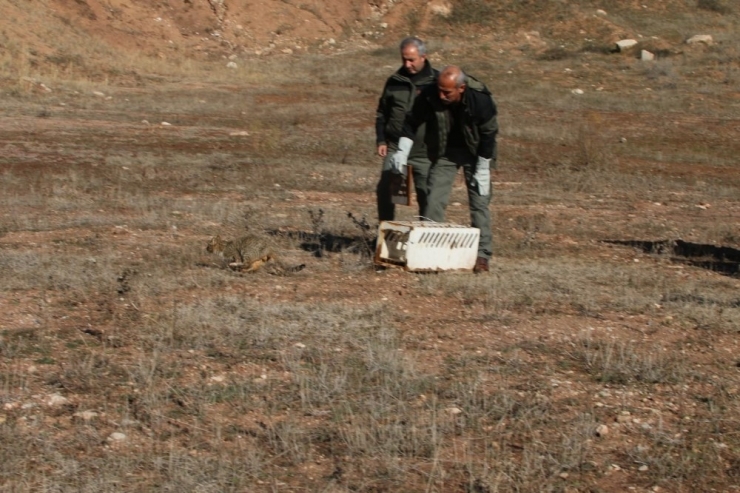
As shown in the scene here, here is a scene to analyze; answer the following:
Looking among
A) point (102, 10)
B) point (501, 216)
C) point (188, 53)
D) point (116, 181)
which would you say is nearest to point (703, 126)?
point (501, 216)

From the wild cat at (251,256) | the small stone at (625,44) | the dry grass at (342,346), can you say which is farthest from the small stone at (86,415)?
the small stone at (625,44)

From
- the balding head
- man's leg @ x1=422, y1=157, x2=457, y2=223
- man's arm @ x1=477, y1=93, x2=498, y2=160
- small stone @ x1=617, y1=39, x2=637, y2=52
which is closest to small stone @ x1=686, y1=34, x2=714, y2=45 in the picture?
small stone @ x1=617, y1=39, x2=637, y2=52

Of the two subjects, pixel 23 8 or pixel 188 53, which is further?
pixel 188 53

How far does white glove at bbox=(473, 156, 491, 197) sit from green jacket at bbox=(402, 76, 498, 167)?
5 cm

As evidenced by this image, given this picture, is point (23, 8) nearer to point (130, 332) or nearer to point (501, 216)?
point (501, 216)

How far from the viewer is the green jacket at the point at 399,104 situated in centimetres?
794

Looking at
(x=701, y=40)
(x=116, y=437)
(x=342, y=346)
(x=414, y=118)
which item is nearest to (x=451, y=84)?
(x=414, y=118)

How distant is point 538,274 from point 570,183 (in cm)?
658

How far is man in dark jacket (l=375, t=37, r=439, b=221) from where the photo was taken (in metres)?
7.91

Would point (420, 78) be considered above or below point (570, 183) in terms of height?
above

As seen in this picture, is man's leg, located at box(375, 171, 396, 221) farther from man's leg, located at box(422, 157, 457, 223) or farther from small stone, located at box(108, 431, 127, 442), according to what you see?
small stone, located at box(108, 431, 127, 442)

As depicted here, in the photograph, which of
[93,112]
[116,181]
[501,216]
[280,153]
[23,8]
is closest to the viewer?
[501,216]

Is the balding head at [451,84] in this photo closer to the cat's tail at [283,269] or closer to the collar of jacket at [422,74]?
Result: the collar of jacket at [422,74]

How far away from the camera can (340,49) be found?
34344 millimetres
